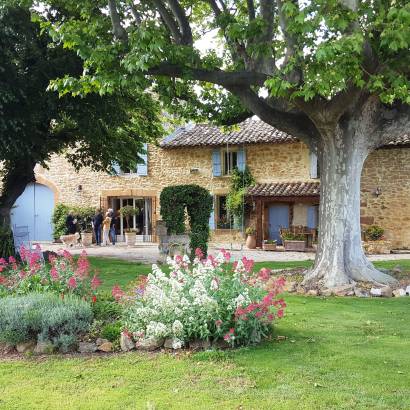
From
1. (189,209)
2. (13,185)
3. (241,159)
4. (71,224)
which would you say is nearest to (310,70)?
(189,209)

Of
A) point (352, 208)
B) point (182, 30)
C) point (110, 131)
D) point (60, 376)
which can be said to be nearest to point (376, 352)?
point (60, 376)

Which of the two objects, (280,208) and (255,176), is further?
(255,176)

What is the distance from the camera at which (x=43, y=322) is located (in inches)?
242

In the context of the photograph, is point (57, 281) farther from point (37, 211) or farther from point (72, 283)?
point (37, 211)

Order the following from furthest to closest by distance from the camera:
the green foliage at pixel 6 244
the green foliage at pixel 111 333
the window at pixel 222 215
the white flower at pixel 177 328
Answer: the window at pixel 222 215
the green foliage at pixel 6 244
the green foliage at pixel 111 333
the white flower at pixel 177 328

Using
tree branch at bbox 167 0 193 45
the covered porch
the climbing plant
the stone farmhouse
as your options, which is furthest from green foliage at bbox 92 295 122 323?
the covered porch

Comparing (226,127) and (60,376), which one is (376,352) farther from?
(226,127)

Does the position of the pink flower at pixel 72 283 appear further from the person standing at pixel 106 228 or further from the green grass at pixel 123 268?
the person standing at pixel 106 228

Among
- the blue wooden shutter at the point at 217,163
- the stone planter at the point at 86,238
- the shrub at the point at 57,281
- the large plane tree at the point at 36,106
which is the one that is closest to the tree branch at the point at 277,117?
the large plane tree at the point at 36,106

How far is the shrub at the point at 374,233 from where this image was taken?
71.5ft

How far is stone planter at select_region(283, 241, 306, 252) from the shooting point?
22.7m

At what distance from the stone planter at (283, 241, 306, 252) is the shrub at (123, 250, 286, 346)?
53.7ft

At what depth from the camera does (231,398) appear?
15.3 ft

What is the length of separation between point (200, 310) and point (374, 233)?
17224 millimetres
